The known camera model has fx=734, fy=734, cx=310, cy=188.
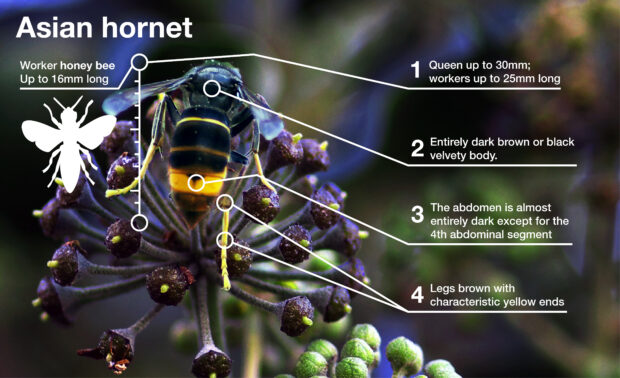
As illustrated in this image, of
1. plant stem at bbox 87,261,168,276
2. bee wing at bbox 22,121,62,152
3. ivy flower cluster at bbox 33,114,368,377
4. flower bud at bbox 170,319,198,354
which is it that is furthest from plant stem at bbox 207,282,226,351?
bee wing at bbox 22,121,62,152

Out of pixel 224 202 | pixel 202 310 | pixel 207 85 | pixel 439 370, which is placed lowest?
pixel 439 370

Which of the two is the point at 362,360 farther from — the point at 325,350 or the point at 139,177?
the point at 139,177

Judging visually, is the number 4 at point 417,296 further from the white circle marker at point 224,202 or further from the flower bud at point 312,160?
the white circle marker at point 224,202

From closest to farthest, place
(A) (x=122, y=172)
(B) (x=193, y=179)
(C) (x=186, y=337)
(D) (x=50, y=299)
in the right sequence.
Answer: (B) (x=193, y=179) → (A) (x=122, y=172) → (D) (x=50, y=299) → (C) (x=186, y=337)

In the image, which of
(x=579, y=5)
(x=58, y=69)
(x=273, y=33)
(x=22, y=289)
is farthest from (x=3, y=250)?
(x=579, y=5)

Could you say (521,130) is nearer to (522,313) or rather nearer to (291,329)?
(522,313)

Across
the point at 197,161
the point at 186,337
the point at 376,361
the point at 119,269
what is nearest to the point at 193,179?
the point at 197,161

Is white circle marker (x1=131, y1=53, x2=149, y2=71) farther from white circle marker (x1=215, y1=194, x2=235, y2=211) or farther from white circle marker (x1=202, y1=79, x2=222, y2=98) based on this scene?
white circle marker (x1=215, y1=194, x2=235, y2=211)
